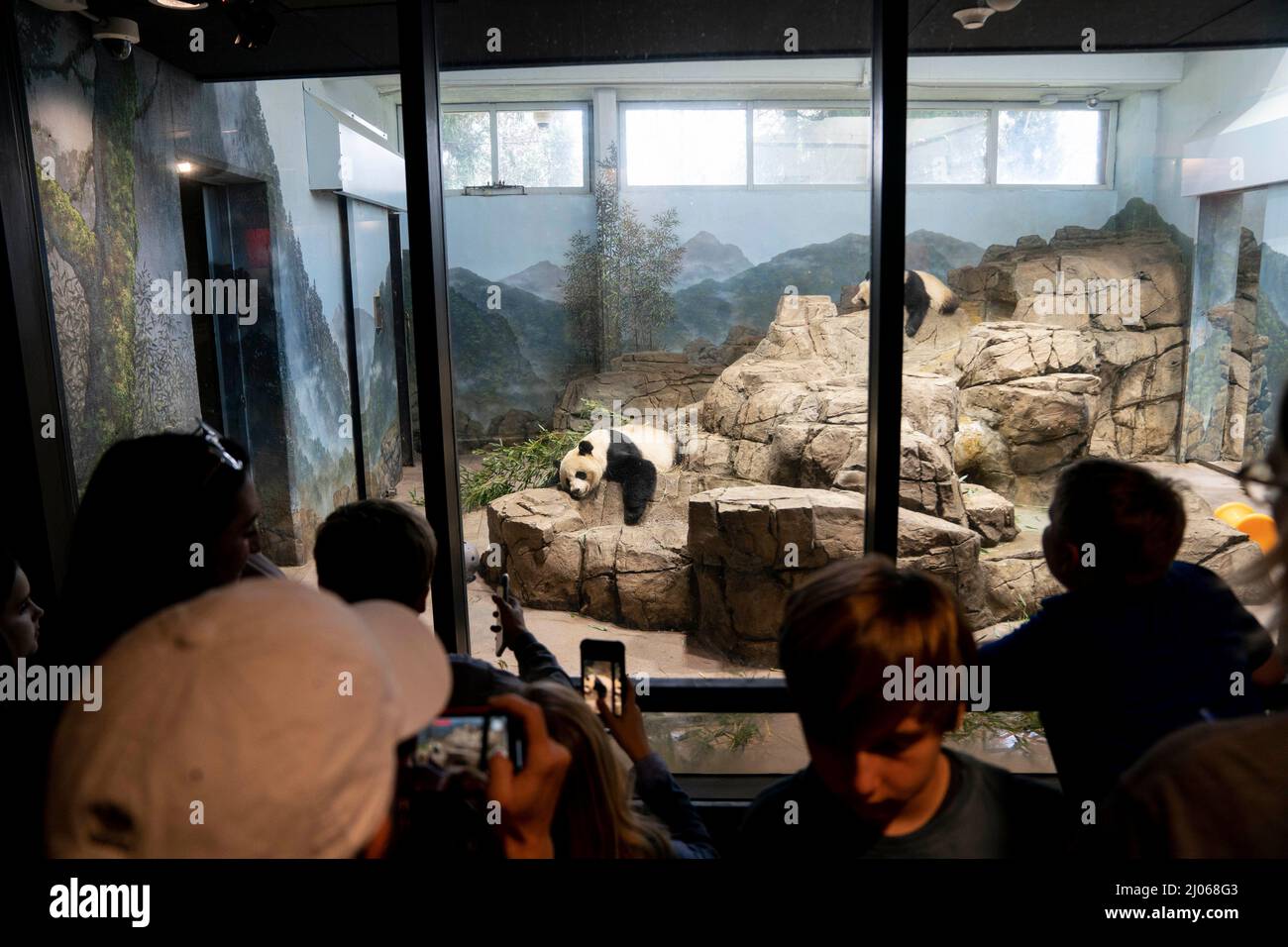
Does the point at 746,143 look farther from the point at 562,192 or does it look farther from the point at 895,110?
the point at 895,110

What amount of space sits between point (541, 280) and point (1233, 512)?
7.72ft

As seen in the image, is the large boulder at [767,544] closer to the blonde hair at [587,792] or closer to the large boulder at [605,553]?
the large boulder at [605,553]

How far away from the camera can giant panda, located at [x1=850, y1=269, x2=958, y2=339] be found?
8.31 feet

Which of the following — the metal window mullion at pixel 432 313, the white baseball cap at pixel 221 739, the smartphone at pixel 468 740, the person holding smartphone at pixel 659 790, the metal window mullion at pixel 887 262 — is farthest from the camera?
the metal window mullion at pixel 432 313

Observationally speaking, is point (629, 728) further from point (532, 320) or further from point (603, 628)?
point (603, 628)

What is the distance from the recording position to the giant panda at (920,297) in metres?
2.53

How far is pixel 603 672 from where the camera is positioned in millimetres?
1402

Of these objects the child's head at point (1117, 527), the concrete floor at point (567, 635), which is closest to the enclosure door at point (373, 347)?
the concrete floor at point (567, 635)

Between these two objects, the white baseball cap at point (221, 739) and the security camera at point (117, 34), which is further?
the security camera at point (117, 34)

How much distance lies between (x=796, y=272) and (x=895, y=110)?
845 mm

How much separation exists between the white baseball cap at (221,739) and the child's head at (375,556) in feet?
2.10

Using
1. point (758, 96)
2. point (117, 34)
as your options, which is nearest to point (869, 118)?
point (758, 96)

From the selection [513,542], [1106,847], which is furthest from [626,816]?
[513,542]

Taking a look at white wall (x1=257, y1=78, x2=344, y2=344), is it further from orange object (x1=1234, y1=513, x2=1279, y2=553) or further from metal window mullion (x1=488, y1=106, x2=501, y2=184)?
orange object (x1=1234, y1=513, x2=1279, y2=553)
